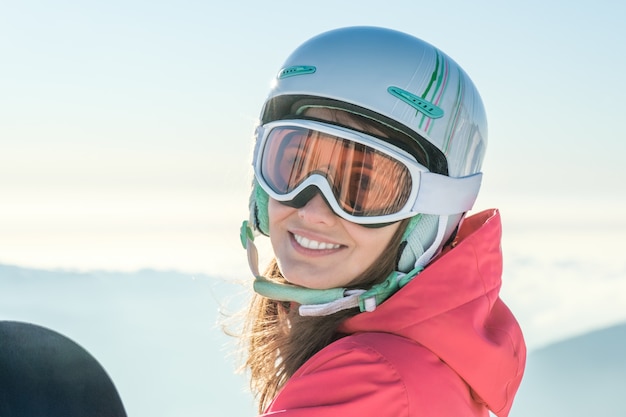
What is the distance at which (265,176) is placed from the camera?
3.62 meters

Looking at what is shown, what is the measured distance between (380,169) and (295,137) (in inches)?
13.2

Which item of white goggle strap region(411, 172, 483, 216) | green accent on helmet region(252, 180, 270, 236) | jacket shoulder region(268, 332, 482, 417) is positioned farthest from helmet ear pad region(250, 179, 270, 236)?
jacket shoulder region(268, 332, 482, 417)

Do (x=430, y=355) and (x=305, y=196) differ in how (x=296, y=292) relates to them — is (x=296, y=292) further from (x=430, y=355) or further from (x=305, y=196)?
(x=430, y=355)

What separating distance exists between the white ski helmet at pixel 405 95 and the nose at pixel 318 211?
0.94 ft

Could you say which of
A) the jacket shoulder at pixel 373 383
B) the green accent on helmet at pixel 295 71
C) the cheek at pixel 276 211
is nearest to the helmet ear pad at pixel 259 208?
the cheek at pixel 276 211

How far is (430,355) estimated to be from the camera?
302 centimetres

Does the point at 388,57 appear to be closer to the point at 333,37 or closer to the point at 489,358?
the point at 333,37

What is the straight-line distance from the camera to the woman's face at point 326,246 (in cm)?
338

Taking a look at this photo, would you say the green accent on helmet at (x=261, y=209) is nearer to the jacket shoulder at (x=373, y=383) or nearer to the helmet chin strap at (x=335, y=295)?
the helmet chin strap at (x=335, y=295)

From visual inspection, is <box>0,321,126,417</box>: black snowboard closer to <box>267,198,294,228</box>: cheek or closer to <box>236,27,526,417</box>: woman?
<box>236,27,526,417</box>: woman

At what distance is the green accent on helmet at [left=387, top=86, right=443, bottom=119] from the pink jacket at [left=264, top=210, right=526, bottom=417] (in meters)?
0.43

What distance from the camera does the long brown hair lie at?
3.37m

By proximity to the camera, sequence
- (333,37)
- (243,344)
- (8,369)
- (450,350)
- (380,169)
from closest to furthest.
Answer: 1. (8,369)
2. (450,350)
3. (380,169)
4. (333,37)
5. (243,344)

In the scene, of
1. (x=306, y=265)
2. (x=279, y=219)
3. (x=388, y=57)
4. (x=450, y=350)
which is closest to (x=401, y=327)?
(x=450, y=350)
